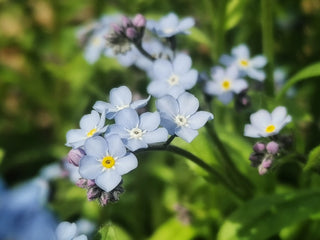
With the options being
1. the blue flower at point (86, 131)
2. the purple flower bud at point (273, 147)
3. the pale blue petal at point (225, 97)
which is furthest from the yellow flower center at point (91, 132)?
the pale blue petal at point (225, 97)

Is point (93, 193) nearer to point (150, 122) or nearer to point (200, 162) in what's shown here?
point (150, 122)

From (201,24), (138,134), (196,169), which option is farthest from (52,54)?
(138,134)

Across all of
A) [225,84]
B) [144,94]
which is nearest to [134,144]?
[225,84]

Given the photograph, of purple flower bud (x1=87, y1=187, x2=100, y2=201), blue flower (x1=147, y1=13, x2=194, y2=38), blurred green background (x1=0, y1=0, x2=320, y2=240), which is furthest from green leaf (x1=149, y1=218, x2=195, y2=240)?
purple flower bud (x1=87, y1=187, x2=100, y2=201)

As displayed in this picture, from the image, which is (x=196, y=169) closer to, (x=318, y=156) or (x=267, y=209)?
(x=267, y=209)

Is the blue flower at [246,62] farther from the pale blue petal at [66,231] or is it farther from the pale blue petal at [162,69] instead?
the pale blue petal at [66,231]

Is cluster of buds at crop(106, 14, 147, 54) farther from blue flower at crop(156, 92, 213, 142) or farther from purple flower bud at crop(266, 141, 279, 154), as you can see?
purple flower bud at crop(266, 141, 279, 154)
